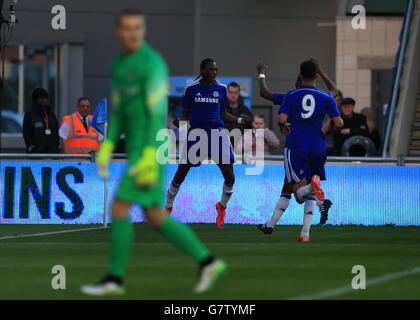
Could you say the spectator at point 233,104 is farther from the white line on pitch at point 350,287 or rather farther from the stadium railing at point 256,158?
the white line on pitch at point 350,287

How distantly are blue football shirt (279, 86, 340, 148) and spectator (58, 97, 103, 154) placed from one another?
649 centimetres

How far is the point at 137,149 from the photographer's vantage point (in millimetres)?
8312

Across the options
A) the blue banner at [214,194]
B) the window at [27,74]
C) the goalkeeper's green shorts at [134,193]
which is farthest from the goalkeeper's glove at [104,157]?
the window at [27,74]

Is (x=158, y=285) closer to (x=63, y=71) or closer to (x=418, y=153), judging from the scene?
(x=418, y=153)

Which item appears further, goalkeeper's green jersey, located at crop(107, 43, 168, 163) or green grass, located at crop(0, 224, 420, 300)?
green grass, located at crop(0, 224, 420, 300)

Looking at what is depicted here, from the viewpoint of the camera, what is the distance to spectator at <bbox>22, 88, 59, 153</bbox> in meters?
19.5

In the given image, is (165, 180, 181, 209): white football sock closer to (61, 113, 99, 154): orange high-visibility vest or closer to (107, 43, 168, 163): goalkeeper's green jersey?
(61, 113, 99, 154): orange high-visibility vest

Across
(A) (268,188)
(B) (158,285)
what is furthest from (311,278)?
(A) (268,188)

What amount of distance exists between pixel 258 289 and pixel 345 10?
1989 centimetres

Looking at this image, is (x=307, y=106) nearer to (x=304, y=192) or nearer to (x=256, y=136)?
(x=304, y=192)

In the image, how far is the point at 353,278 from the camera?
31.4ft

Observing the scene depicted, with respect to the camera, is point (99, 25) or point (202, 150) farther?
point (99, 25)

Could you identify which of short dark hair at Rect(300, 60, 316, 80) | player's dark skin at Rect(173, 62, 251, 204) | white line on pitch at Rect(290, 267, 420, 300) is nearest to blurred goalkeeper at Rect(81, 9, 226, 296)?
white line on pitch at Rect(290, 267, 420, 300)

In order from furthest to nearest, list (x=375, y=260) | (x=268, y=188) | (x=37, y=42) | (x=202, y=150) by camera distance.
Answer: (x=37, y=42) < (x=268, y=188) < (x=202, y=150) < (x=375, y=260)
